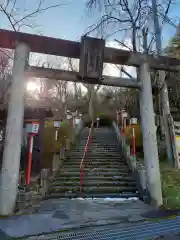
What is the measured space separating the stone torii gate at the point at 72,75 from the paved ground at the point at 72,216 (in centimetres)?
85

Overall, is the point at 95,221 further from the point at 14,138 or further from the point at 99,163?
the point at 99,163

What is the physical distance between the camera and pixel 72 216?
A: 5.58 m

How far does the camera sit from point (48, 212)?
595cm

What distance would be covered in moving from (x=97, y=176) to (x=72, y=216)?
4042 mm

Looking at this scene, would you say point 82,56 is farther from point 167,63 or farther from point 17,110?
point 167,63

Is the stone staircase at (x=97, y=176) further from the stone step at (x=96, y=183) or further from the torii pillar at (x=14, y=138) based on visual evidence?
the torii pillar at (x=14, y=138)

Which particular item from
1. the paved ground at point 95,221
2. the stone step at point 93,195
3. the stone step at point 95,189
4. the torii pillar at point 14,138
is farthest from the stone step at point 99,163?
the torii pillar at point 14,138

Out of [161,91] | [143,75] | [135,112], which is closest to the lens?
[143,75]

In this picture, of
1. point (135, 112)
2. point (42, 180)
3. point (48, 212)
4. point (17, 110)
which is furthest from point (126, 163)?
point (135, 112)

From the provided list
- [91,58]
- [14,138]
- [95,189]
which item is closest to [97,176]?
[95,189]

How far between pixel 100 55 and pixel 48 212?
5202 millimetres

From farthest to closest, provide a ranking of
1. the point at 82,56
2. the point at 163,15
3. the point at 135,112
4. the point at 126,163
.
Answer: the point at 135,112, the point at 126,163, the point at 163,15, the point at 82,56

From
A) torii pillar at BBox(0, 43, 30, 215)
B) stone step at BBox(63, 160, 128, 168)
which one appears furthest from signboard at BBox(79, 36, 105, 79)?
stone step at BBox(63, 160, 128, 168)

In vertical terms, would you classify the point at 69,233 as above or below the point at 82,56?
below
